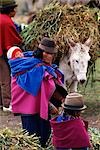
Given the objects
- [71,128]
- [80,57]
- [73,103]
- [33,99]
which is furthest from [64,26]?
[71,128]

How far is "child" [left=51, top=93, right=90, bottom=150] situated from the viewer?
21.6 feet

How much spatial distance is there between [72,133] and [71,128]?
0.06 metres

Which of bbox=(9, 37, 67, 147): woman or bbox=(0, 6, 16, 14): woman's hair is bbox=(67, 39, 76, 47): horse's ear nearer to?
bbox=(0, 6, 16, 14): woman's hair

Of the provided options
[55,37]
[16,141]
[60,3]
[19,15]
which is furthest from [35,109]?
[19,15]

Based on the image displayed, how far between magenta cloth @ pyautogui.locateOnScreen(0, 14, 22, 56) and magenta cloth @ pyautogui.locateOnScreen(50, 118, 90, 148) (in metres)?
4.12

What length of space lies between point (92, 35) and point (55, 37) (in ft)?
2.24

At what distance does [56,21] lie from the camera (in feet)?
34.1

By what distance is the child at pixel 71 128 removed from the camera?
6586mm

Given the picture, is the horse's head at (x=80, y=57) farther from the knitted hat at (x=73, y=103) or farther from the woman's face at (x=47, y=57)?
the knitted hat at (x=73, y=103)

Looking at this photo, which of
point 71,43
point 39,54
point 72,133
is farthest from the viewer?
point 71,43

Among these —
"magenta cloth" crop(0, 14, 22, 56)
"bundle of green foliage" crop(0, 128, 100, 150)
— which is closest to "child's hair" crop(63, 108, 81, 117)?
"bundle of green foliage" crop(0, 128, 100, 150)

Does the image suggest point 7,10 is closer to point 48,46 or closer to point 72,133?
point 48,46

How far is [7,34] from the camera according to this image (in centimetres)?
1055

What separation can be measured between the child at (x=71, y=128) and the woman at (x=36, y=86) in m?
0.47
